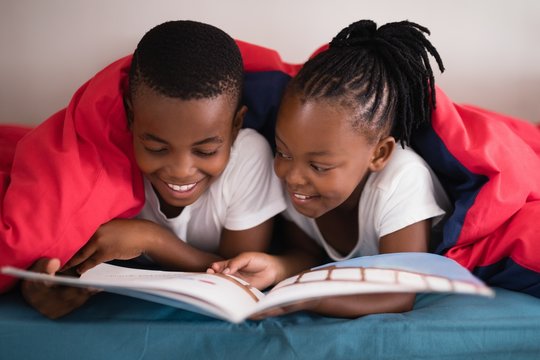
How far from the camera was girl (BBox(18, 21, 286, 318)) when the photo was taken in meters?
0.77

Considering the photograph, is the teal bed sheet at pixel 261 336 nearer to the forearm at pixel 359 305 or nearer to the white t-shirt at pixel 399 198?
the forearm at pixel 359 305

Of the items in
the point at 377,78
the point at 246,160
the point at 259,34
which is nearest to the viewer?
the point at 377,78

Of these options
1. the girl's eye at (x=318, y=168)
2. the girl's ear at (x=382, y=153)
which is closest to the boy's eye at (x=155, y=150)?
the girl's eye at (x=318, y=168)

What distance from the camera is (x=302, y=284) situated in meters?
0.65

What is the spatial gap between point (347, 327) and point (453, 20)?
84 cm

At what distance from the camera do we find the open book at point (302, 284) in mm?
566

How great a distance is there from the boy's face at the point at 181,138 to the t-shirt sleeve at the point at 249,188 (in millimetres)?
49

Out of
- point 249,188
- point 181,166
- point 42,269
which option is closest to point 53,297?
point 42,269

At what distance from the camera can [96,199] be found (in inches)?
32.3

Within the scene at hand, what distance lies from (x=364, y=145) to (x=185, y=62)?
299mm

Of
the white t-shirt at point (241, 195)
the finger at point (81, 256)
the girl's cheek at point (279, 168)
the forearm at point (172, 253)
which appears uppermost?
the girl's cheek at point (279, 168)

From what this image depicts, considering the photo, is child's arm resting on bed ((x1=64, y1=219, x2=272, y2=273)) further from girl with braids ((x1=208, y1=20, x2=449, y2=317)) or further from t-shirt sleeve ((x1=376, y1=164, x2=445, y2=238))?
t-shirt sleeve ((x1=376, y1=164, x2=445, y2=238))

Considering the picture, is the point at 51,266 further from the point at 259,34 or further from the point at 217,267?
the point at 259,34

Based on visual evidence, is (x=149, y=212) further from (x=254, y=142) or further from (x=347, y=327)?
(x=347, y=327)
